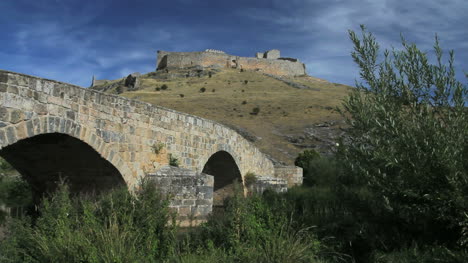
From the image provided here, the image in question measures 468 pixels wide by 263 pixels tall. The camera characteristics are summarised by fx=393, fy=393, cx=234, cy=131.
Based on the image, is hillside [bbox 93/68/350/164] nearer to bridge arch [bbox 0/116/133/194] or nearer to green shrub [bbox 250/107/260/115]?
green shrub [bbox 250/107/260/115]

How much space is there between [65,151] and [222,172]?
843 cm

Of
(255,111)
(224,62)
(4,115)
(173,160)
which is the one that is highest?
(224,62)

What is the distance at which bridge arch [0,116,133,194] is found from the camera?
7.14 meters

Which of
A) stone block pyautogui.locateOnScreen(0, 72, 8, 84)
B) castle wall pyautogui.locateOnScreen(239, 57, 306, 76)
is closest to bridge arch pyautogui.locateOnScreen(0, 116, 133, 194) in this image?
stone block pyautogui.locateOnScreen(0, 72, 8, 84)

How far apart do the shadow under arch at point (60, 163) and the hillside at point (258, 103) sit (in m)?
11.7

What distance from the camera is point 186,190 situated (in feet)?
32.1

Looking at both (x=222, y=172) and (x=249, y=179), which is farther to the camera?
(x=249, y=179)

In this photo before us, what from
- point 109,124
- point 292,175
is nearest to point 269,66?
point 292,175

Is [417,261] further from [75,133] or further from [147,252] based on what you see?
[75,133]

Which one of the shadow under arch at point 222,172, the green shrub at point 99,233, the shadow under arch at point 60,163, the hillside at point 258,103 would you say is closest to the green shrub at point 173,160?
the shadow under arch at point 60,163

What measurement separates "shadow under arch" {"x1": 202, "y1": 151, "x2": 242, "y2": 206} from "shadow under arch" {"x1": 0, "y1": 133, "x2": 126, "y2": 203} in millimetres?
5300

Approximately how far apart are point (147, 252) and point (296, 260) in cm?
220

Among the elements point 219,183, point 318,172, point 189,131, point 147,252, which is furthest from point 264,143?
point 147,252

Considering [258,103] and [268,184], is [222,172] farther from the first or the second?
[258,103]
